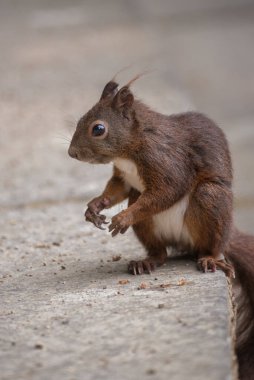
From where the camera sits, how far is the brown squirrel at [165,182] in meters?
4.08

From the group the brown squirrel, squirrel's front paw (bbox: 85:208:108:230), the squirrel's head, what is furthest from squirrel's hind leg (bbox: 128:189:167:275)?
the squirrel's head

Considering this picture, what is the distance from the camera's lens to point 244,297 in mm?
4230

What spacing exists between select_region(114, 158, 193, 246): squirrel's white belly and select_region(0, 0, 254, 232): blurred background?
2.42 ft

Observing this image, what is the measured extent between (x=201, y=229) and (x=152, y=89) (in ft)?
16.0

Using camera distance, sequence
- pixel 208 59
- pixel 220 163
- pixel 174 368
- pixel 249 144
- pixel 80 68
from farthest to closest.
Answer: pixel 208 59
pixel 80 68
pixel 249 144
pixel 220 163
pixel 174 368

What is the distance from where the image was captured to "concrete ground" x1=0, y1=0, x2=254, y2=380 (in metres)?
3.02

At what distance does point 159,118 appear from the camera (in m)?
4.29

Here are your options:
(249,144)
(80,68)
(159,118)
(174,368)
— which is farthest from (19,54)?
(174,368)

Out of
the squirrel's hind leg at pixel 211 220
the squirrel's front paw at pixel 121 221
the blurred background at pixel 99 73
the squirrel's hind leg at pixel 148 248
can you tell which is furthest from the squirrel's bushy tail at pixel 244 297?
the blurred background at pixel 99 73

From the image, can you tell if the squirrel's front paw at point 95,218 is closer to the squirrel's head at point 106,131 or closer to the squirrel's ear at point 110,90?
the squirrel's head at point 106,131

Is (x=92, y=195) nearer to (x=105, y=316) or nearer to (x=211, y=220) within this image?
(x=211, y=220)

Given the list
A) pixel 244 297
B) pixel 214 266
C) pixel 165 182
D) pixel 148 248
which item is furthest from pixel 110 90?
pixel 244 297

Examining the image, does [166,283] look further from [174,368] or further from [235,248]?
[174,368]

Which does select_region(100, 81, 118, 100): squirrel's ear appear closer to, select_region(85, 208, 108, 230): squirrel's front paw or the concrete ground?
select_region(85, 208, 108, 230): squirrel's front paw
